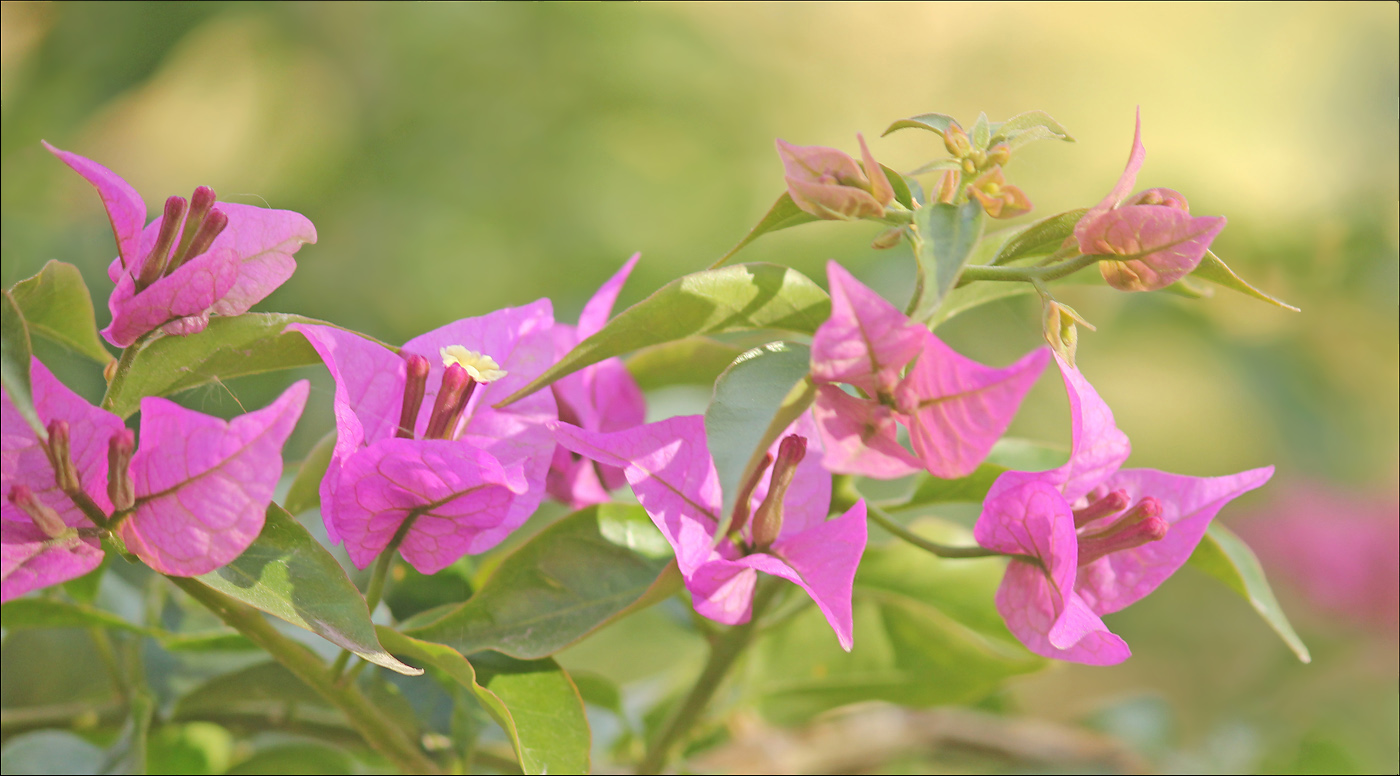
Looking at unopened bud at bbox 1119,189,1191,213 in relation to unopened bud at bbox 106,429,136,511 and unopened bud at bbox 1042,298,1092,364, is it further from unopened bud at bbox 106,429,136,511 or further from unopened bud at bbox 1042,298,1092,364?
unopened bud at bbox 106,429,136,511

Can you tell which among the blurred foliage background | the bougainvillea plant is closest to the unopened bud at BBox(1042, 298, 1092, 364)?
the bougainvillea plant

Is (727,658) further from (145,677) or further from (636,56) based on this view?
(636,56)

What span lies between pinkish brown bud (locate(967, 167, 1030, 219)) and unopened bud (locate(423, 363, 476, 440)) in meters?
0.12

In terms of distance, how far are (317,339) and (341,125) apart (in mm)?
1049

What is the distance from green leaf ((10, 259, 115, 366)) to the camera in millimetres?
208

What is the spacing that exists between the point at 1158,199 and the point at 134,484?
0.21 m

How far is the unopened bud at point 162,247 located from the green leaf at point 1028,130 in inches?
7.1

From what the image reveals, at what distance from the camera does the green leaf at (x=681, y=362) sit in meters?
0.29

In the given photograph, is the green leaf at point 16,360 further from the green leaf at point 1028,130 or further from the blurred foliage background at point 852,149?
the blurred foliage background at point 852,149

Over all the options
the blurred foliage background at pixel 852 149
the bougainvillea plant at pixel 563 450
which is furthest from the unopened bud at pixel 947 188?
the blurred foliage background at pixel 852 149

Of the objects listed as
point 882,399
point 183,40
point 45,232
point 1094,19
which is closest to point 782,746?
point 882,399

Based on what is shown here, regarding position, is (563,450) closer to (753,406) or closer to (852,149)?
(753,406)

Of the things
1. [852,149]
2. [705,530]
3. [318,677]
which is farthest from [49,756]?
[852,149]

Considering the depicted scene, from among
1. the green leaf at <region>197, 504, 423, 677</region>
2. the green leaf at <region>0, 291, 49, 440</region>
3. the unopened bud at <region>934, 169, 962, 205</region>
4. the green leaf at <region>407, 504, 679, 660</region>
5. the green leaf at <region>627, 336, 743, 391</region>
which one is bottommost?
the green leaf at <region>407, 504, 679, 660</region>
